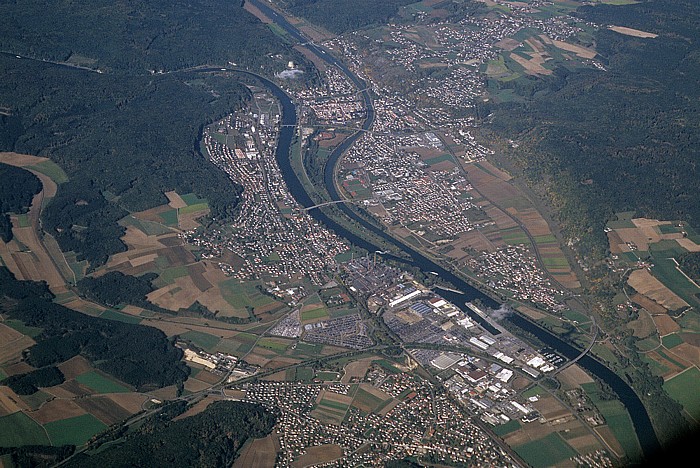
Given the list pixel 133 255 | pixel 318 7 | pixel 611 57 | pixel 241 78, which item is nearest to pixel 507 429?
pixel 133 255

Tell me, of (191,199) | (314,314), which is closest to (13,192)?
(191,199)

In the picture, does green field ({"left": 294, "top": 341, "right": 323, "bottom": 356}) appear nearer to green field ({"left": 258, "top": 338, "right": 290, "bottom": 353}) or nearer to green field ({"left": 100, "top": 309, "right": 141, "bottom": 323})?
green field ({"left": 258, "top": 338, "right": 290, "bottom": 353})

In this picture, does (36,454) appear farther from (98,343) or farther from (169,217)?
(169,217)

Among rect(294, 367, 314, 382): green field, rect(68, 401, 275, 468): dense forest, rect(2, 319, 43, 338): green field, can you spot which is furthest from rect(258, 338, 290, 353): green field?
rect(2, 319, 43, 338): green field

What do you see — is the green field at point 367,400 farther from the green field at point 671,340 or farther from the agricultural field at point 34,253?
the agricultural field at point 34,253

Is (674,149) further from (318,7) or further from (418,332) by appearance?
(318,7)
